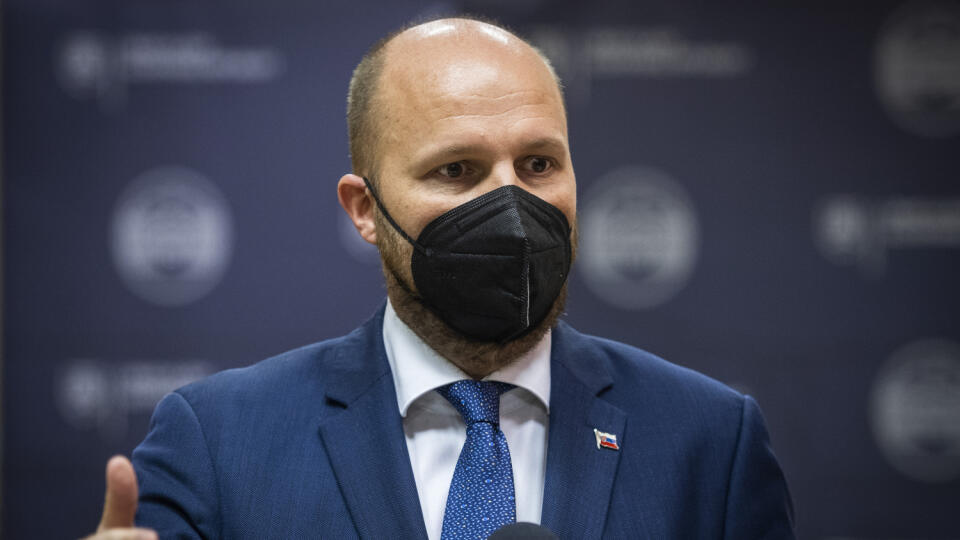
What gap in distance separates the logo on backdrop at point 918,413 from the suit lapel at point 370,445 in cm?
252

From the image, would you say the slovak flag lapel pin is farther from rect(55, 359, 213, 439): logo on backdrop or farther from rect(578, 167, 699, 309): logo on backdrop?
rect(55, 359, 213, 439): logo on backdrop

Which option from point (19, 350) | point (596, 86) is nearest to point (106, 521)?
point (19, 350)

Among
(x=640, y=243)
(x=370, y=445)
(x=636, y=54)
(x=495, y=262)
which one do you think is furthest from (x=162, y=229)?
(x=495, y=262)

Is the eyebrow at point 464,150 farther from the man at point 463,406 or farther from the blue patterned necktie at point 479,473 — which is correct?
the blue patterned necktie at point 479,473

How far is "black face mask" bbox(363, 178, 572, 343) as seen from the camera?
162cm

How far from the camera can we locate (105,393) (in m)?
3.50

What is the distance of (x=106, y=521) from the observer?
136 centimetres

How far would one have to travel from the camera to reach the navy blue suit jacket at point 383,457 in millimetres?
1617

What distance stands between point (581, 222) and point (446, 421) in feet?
6.69

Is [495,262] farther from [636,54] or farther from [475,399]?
[636,54]

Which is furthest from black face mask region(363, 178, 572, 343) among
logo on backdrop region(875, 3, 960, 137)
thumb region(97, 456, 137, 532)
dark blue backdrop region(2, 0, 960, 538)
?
logo on backdrop region(875, 3, 960, 137)

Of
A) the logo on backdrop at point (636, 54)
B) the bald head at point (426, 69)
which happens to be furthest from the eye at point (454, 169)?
the logo on backdrop at point (636, 54)

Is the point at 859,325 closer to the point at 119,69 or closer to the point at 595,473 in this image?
the point at 595,473

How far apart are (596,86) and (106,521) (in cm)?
272
